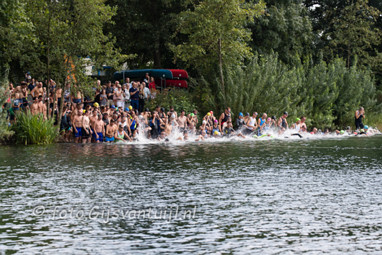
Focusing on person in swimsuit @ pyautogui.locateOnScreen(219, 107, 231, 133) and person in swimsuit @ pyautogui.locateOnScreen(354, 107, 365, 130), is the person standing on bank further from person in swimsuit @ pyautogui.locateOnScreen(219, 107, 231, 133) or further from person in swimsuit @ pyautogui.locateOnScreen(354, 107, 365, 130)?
person in swimsuit @ pyautogui.locateOnScreen(354, 107, 365, 130)

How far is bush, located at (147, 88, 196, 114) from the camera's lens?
125ft

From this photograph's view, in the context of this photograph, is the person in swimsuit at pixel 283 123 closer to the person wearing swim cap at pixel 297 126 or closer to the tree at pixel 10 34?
the person wearing swim cap at pixel 297 126

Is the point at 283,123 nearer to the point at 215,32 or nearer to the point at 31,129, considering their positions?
the point at 215,32

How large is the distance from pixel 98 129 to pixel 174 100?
810 centimetres

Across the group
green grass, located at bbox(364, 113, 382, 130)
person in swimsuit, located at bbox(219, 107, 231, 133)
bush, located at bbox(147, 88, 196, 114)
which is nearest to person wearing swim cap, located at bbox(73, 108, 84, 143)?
bush, located at bbox(147, 88, 196, 114)

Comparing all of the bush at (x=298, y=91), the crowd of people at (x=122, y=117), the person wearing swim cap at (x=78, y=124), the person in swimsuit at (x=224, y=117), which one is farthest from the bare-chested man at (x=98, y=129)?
the bush at (x=298, y=91)

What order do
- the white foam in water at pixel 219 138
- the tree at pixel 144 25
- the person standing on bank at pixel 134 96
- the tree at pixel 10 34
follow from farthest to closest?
1. the tree at pixel 144 25
2. the person standing on bank at pixel 134 96
3. the white foam in water at pixel 219 138
4. the tree at pixel 10 34

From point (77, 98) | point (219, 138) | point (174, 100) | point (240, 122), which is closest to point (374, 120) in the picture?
point (240, 122)

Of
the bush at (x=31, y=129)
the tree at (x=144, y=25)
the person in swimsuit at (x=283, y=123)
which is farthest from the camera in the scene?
the tree at (x=144, y=25)

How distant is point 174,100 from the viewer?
38.6 m

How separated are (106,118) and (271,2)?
21.6 meters

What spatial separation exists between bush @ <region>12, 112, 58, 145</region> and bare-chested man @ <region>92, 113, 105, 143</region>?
7.45 ft

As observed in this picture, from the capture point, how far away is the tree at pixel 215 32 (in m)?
39.3

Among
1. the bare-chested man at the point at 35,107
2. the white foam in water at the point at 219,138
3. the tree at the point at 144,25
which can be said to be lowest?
the white foam in water at the point at 219,138
